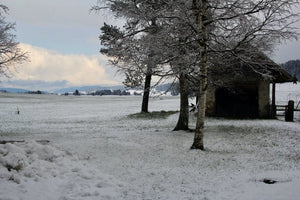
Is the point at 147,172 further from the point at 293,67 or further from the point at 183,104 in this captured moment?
the point at 293,67

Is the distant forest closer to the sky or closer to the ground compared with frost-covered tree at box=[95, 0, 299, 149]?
closer to the sky

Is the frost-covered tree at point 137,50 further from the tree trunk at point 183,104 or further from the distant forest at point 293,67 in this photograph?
the distant forest at point 293,67

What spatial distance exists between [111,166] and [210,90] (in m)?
16.0

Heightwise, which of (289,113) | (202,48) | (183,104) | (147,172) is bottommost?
(147,172)

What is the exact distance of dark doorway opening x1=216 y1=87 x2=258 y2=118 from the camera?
74.1ft

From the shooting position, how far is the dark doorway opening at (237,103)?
74.1 feet

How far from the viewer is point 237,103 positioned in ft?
75.8

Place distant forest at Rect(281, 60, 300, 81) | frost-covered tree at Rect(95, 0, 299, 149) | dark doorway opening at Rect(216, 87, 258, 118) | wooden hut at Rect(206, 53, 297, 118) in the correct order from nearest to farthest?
frost-covered tree at Rect(95, 0, 299, 149) → wooden hut at Rect(206, 53, 297, 118) → dark doorway opening at Rect(216, 87, 258, 118) → distant forest at Rect(281, 60, 300, 81)

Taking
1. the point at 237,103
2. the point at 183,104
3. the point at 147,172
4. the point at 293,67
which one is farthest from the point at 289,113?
the point at 293,67

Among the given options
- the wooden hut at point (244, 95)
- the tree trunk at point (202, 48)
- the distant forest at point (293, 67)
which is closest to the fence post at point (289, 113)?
the wooden hut at point (244, 95)

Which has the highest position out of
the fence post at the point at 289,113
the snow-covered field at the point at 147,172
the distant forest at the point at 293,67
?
the distant forest at the point at 293,67

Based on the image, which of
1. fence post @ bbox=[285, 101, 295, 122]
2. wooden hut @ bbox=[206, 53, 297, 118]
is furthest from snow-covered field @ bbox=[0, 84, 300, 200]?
wooden hut @ bbox=[206, 53, 297, 118]

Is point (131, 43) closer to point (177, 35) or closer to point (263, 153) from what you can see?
point (177, 35)

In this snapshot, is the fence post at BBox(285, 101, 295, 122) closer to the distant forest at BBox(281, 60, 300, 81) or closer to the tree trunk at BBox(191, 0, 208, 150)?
the tree trunk at BBox(191, 0, 208, 150)
